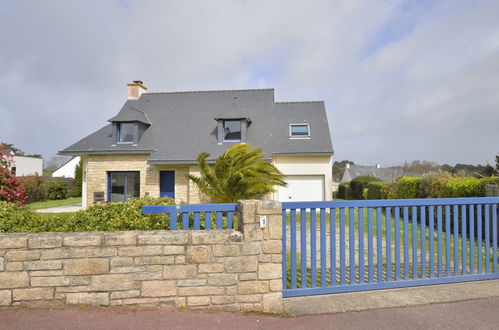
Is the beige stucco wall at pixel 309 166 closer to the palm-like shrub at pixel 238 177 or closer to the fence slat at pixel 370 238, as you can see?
the palm-like shrub at pixel 238 177

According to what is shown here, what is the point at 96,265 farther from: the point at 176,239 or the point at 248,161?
the point at 248,161

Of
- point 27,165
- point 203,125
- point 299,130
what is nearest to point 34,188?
point 203,125

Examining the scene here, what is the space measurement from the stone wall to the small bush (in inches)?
331

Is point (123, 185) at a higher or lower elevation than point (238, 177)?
lower

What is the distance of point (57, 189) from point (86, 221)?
22.8 m

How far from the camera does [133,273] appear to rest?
370 cm

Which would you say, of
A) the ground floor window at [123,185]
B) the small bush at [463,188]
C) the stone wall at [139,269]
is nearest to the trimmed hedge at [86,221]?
the stone wall at [139,269]

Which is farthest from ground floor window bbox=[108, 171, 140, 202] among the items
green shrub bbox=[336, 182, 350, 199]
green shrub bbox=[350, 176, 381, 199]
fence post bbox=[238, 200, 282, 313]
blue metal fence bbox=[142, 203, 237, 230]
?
green shrub bbox=[336, 182, 350, 199]

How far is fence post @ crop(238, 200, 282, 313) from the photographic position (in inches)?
148

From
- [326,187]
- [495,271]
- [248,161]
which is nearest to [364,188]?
[326,187]

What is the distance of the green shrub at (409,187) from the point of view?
42.6ft

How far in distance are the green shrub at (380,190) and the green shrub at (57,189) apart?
24.0 m

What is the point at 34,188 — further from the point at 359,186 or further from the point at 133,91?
the point at 359,186

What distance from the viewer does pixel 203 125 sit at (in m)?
16.8
